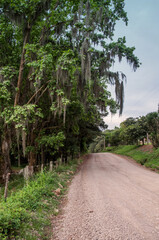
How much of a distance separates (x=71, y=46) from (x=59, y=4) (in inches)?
98.5

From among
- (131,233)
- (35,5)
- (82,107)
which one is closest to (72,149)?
(82,107)

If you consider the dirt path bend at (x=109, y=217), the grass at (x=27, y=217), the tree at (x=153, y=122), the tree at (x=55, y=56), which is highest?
the tree at (x=55, y=56)

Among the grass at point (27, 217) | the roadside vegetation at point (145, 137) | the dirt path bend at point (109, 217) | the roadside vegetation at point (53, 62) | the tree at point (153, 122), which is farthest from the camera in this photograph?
the tree at point (153, 122)

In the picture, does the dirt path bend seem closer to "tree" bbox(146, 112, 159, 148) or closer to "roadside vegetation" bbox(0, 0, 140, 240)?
"roadside vegetation" bbox(0, 0, 140, 240)

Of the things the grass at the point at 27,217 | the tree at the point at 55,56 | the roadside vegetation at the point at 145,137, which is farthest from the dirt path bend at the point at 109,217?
the roadside vegetation at the point at 145,137

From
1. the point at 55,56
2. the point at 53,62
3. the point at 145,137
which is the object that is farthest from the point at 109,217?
the point at 145,137

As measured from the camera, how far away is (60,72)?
9008 mm

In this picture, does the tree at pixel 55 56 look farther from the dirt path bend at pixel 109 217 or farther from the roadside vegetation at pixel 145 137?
the roadside vegetation at pixel 145 137

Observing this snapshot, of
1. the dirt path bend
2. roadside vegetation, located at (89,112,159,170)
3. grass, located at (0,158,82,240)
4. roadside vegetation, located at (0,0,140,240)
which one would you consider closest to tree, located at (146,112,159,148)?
roadside vegetation, located at (89,112,159,170)

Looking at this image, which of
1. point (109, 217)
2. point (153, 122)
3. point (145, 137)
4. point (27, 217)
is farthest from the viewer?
point (145, 137)

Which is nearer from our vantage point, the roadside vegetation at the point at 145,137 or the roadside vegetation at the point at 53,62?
the roadside vegetation at the point at 53,62

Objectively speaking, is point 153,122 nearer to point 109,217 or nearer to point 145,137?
point 145,137

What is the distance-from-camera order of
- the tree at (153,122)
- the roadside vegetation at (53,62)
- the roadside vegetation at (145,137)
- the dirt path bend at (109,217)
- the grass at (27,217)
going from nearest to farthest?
the grass at (27,217) → the dirt path bend at (109,217) → the roadside vegetation at (53,62) → the roadside vegetation at (145,137) → the tree at (153,122)

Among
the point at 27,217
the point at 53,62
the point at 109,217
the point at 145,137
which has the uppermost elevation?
the point at 53,62
